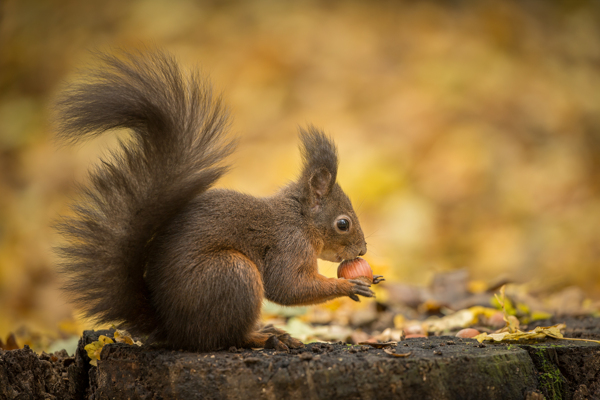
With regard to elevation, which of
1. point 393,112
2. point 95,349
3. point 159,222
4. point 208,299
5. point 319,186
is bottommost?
point 95,349

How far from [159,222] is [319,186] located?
0.75 meters

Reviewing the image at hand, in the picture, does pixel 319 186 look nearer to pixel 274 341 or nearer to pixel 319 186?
pixel 319 186

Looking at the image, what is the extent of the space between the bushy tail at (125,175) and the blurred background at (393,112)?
124 inches

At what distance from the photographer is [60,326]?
345 cm

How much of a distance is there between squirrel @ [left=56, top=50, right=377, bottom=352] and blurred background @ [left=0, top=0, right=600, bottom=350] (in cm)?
310

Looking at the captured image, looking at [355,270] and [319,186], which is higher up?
[319,186]

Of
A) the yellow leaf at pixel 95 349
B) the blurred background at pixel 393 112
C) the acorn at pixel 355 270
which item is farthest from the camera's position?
the blurred background at pixel 393 112

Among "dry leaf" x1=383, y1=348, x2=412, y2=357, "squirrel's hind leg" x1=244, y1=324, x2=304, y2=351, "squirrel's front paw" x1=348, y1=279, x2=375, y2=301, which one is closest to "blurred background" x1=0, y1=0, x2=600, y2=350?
"squirrel's front paw" x1=348, y1=279, x2=375, y2=301

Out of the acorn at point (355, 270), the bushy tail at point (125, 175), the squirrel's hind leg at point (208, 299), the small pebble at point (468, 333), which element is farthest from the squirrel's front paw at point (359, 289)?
the bushy tail at point (125, 175)

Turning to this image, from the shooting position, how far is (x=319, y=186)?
7.57 ft

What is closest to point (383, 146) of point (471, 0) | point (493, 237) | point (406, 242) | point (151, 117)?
point (406, 242)

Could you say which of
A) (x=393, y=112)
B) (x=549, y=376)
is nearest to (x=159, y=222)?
(x=549, y=376)

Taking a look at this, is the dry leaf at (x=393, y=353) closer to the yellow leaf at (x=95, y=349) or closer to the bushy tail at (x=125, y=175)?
the bushy tail at (x=125, y=175)

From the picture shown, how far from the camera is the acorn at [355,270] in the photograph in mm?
2232
